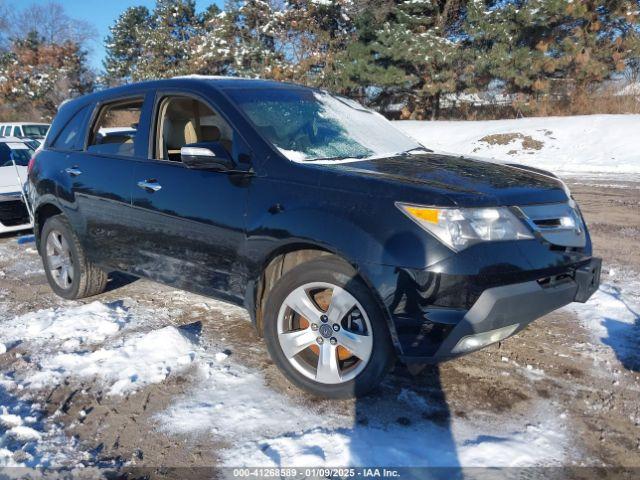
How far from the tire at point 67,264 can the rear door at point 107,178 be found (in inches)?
7.8

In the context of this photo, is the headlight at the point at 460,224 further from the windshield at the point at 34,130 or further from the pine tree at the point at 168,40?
the pine tree at the point at 168,40

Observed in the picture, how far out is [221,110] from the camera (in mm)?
3473

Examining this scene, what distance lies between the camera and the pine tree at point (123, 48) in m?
45.5

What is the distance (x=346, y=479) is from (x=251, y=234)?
146 cm

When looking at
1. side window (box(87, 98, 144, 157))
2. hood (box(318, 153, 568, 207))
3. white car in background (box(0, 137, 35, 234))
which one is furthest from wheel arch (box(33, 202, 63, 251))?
hood (box(318, 153, 568, 207))

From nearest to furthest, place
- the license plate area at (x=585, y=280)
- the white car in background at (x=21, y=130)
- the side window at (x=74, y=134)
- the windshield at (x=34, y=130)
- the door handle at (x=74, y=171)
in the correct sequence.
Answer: the license plate area at (x=585, y=280) < the door handle at (x=74, y=171) < the side window at (x=74, y=134) < the white car in background at (x=21, y=130) < the windshield at (x=34, y=130)

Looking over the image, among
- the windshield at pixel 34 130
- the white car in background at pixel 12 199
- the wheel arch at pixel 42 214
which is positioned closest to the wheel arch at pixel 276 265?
the wheel arch at pixel 42 214

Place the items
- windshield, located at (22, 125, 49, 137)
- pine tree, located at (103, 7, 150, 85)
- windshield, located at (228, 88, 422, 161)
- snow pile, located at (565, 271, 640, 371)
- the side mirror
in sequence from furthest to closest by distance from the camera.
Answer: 1. pine tree, located at (103, 7, 150, 85)
2. windshield, located at (22, 125, 49, 137)
3. snow pile, located at (565, 271, 640, 371)
4. windshield, located at (228, 88, 422, 161)
5. the side mirror

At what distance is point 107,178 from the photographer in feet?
13.3

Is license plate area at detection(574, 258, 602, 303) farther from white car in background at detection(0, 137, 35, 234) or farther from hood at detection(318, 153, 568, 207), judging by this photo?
white car in background at detection(0, 137, 35, 234)

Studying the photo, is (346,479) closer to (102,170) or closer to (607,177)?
(102,170)

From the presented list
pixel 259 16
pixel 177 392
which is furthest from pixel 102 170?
pixel 259 16

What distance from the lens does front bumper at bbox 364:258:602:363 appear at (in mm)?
2549

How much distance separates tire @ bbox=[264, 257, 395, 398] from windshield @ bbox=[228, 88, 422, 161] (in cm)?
80
